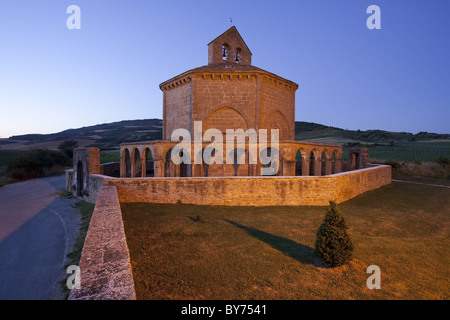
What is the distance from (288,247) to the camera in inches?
242

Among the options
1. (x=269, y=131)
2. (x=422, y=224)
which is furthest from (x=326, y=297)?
(x=269, y=131)

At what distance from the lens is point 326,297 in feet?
13.5

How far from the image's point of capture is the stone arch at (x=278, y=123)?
55.2 ft

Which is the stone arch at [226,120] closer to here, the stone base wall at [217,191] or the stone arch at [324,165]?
the stone base wall at [217,191]

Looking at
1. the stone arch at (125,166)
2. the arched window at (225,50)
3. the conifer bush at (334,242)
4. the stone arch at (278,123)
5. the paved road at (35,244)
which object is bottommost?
the paved road at (35,244)

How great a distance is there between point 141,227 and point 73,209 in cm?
886

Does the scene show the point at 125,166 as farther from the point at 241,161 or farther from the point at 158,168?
the point at 241,161

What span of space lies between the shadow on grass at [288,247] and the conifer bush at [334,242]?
1.03ft

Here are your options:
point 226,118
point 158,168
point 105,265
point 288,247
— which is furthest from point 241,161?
point 105,265

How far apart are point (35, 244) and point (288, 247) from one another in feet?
30.1

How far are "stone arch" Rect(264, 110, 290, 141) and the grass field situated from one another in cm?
800

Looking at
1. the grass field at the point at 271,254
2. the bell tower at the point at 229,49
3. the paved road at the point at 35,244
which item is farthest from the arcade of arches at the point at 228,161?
the bell tower at the point at 229,49

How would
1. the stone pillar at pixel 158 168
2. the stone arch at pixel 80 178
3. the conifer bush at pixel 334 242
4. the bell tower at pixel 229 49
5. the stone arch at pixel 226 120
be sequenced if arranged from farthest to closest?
1. the bell tower at pixel 229 49
2. the stone arch at pixel 80 178
3. the stone arch at pixel 226 120
4. the stone pillar at pixel 158 168
5. the conifer bush at pixel 334 242

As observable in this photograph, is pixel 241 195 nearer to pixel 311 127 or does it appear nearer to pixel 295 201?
pixel 295 201
